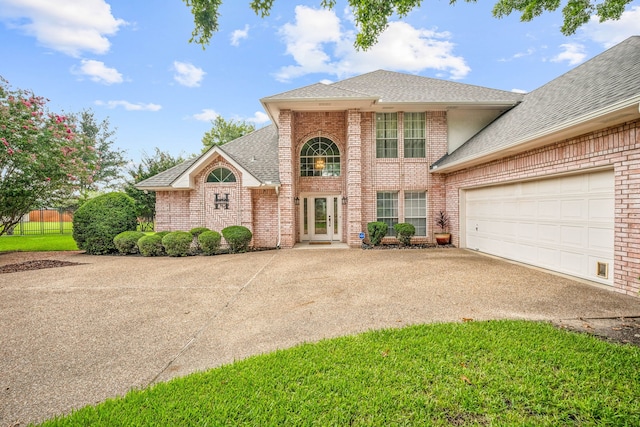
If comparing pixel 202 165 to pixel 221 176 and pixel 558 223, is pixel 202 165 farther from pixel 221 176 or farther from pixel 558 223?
pixel 558 223

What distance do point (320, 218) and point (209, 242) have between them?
16.5ft

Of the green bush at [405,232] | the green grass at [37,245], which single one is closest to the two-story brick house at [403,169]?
the green bush at [405,232]

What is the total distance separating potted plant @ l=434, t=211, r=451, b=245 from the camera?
11.3m

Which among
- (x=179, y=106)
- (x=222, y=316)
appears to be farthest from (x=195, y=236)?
(x=179, y=106)

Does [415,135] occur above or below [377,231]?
above

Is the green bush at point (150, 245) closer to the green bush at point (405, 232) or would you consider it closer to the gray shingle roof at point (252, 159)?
the gray shingle roof at point (252, 159)

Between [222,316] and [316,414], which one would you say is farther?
[222,316]

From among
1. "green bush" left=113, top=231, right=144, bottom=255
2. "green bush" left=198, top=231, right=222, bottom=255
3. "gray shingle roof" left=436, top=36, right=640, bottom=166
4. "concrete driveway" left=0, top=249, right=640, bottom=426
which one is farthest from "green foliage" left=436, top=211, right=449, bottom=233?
"green bush" left=113, top=231, right=144, bottom=255

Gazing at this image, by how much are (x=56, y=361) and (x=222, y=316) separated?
1797mm

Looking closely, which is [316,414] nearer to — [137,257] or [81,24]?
[137,257]

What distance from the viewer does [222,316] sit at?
4.19 meters

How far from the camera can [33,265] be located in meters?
8.27

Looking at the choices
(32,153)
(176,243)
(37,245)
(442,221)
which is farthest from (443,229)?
(37,245)

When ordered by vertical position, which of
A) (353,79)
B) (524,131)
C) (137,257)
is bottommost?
(137,257)
